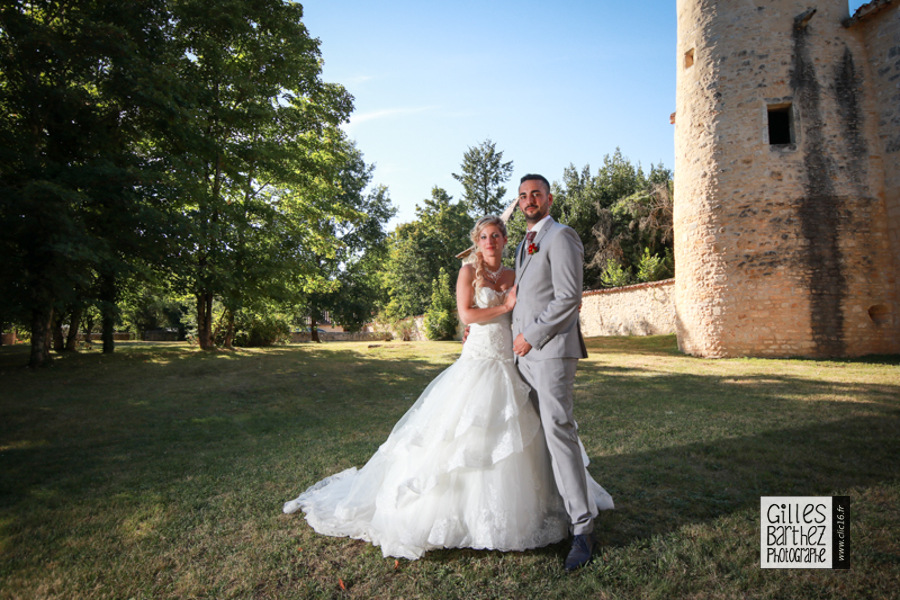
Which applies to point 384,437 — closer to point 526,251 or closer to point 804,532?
point 526,251

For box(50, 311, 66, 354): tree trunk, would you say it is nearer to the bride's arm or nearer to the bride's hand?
the bride's arm

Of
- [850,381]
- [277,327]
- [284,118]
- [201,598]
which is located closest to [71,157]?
[284,118]

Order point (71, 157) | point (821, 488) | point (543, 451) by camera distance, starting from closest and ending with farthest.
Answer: point (543, 451)
point (821, 488)
point (71, 157)

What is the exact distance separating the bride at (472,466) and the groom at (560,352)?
Result: 207 millimetres

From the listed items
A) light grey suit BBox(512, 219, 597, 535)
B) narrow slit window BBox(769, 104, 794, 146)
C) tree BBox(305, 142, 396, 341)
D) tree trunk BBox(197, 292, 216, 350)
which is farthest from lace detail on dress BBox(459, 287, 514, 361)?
tree BBox(305, 142, 396, 341)

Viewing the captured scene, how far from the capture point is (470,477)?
283cm

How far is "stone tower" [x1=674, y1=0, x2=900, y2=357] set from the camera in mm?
11773

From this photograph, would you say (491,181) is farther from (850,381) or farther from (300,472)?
(300,472)

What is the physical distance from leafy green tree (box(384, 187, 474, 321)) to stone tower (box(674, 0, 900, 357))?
97.8ft

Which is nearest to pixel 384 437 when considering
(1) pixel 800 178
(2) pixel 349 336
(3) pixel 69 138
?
(3) pixel 69 138

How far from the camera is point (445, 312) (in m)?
28.0

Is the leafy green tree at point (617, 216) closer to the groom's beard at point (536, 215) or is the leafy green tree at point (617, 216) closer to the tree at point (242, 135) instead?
the tree at point (242, 135)

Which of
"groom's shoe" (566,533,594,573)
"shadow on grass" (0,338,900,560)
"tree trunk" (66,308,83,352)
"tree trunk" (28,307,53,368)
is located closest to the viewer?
"groom's shoe" (566,533,594,573)

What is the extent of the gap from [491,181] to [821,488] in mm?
43757
